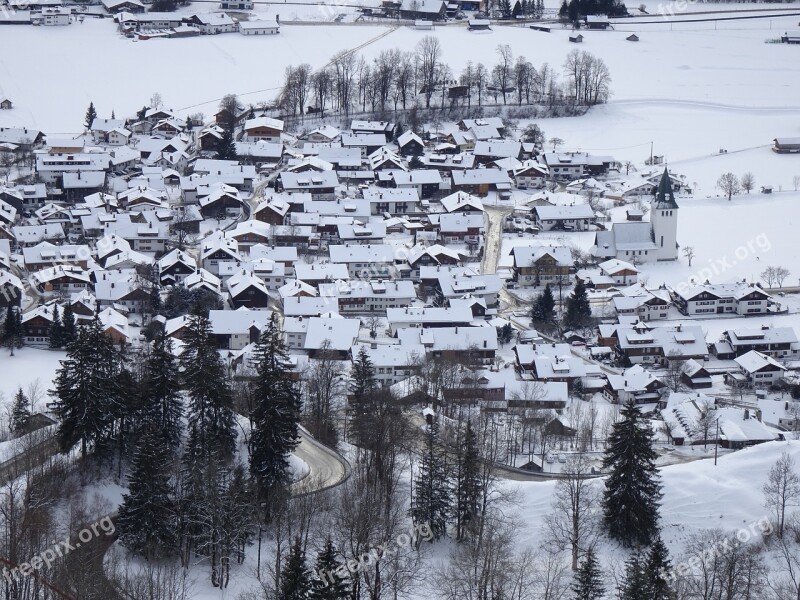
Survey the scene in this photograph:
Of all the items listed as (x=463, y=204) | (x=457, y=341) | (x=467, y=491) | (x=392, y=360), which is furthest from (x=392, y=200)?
(x=467, y=491)

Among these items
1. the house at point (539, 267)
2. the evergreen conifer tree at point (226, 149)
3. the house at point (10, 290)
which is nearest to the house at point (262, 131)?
the evergreen conifer tree at point (226, 149)

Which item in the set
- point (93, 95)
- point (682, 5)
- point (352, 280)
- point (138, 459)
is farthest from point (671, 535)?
point (682, 5)

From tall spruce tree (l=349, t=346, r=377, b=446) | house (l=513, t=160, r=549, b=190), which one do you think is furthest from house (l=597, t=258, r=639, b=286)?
tall spruce tree (l=349, t=346, r=377, b=446)

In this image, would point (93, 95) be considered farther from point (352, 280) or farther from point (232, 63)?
point (352, 280)

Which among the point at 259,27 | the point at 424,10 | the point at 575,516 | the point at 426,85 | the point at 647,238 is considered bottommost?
the point at 575,516

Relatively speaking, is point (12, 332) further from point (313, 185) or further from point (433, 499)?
point (433, 499)

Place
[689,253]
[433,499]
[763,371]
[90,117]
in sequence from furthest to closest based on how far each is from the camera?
[90,117] → [689,253] → [763,371] → [433,499]

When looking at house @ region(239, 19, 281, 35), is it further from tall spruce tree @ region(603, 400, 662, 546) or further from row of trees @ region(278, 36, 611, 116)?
tall spruce tree @ region(603, 400, 662, 546)
